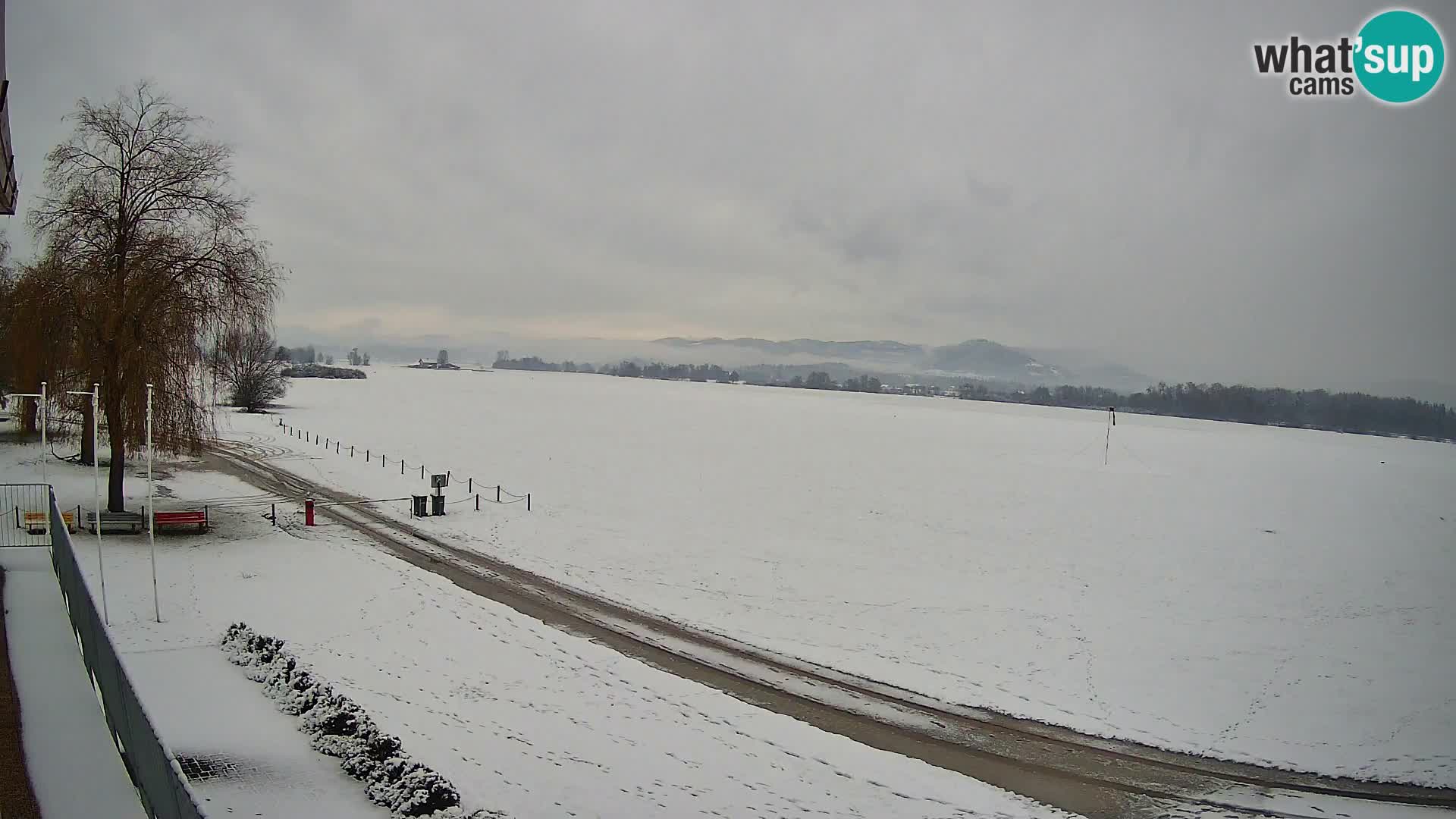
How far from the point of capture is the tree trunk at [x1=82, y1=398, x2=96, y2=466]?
76.1 feet

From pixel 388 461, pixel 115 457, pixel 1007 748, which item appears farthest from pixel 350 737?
pixel 388 461

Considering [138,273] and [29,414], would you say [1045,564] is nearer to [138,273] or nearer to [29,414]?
[138,273]

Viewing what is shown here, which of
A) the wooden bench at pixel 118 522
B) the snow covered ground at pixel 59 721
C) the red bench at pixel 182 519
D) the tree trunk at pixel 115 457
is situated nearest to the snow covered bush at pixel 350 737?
the snow covered ground at pixel 59 721

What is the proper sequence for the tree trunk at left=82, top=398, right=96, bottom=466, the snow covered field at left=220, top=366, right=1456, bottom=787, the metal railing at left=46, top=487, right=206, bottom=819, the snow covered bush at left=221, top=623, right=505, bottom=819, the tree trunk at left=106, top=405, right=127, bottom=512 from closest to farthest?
the metal railing at left=46, top=487, right=206, bottom=819 → the snow covered bush at left=221, top=623, right=505, bottom=819 → the snow covered field at left=220, top=366, right=1456, bottom=787 → the tree trunk at left=106, top=405, right=127, bottom=512 → the tree trunk at left=82, top=398, right=96, bottom=466

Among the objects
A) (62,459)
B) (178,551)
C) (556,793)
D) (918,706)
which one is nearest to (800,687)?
(918,706)

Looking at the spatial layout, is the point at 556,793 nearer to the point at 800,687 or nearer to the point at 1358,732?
the point at 800,687

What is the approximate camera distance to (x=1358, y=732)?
43.1 ft

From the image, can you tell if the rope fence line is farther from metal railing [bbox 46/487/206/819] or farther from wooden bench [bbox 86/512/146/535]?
metal railing [bbox 46/487/206/819]

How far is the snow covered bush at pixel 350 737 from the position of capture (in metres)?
8.88

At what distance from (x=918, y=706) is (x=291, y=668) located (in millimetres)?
10618

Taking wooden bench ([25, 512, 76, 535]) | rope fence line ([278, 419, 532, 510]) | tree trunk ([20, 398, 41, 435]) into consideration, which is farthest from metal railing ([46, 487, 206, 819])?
tree trunk ([20, 398, 41, 435])

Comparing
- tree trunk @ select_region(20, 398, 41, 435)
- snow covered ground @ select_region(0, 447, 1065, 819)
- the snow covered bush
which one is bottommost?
snow covered ground @ select_region(0, 447, 1065, 819)

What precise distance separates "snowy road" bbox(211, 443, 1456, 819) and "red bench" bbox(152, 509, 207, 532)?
42.4ft

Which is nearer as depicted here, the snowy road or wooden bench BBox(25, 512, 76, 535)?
the snowy road
